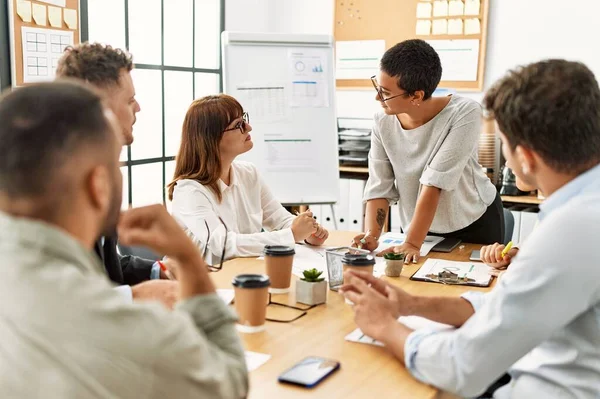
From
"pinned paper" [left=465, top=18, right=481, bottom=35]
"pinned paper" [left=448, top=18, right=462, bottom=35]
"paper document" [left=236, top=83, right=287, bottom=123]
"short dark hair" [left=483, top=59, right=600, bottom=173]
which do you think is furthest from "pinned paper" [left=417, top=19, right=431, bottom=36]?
"short dark hair" [left=483, top=59, right=600, bottom=173]

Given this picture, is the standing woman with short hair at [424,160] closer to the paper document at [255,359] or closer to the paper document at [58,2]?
the paper document at [255,359]

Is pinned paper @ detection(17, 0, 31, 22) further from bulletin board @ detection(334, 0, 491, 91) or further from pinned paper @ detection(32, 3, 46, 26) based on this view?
bulletin board @ detection(334, 0, 491, 91)

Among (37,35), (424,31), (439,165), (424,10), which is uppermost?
(424,10)

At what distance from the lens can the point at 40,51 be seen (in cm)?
306

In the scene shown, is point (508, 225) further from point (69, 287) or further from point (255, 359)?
point (69, 287)

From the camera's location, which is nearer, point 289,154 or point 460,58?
point 289,154

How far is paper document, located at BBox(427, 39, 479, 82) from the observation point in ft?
14.9

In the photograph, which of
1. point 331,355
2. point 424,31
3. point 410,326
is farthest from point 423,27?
point 331,355

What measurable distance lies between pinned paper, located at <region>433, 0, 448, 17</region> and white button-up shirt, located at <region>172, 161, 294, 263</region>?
250 cm

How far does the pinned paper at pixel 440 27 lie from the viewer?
459 centimetres

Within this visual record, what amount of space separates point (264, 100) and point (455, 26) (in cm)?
161

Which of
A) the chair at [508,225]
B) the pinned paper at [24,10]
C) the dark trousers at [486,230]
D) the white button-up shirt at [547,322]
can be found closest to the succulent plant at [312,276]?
the white button-up shirt at [547,322]

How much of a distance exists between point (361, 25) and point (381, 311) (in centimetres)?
379

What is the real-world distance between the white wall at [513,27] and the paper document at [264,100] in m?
1.14
